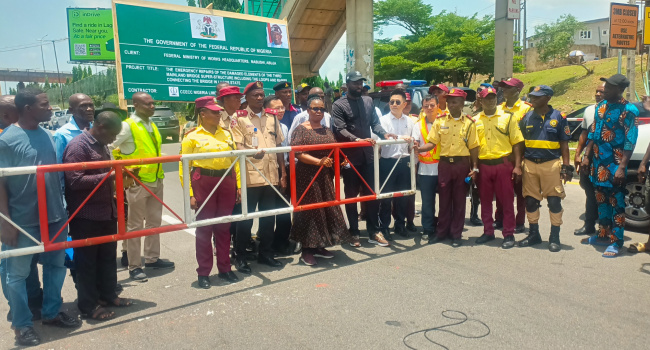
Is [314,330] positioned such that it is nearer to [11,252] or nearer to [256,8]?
[11,252]

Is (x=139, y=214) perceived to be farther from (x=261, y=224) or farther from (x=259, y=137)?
(x=259, y=137)

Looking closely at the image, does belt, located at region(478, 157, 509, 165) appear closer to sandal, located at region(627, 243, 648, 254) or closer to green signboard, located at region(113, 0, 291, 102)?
sandal, located at region(627, 243, 648, 254)

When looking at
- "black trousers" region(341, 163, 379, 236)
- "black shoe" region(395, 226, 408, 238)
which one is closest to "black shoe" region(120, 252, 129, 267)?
"black trousers" region(341, 163, 379, 236)

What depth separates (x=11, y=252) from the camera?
141 inches

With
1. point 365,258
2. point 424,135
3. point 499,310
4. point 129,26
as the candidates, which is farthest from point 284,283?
point 129,26

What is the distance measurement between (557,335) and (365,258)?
7.77 ft

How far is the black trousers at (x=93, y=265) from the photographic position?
4.06 metres

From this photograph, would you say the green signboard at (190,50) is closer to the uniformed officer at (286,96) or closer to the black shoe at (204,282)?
the uniformed officer at (286,96)

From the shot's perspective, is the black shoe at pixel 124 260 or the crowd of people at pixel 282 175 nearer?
the crowd of people at pixel 282 175

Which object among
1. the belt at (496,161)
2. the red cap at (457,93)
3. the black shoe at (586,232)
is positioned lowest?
the black shoe at (586,232)

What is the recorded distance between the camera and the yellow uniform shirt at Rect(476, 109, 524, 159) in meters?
5.81

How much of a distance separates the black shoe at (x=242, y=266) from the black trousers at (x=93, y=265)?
1.29 metres

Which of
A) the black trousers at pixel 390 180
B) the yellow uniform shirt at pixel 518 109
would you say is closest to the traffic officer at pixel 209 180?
the black trousers at pixel 390 180

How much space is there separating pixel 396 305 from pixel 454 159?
2.38 m
